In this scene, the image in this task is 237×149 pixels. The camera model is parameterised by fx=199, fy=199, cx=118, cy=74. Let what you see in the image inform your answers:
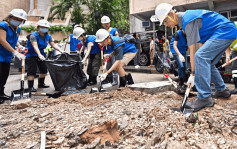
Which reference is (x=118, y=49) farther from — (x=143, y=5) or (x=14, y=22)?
(x=143, y=5)

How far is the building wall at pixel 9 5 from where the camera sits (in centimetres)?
2223

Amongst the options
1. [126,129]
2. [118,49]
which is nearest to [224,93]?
[126,129]

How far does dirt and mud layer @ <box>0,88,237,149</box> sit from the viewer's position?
5.90 feet

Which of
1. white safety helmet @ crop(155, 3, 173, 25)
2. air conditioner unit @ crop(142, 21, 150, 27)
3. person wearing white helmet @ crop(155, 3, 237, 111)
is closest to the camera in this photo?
person wearing white helmet @ crop(155, 3, 237, 111)

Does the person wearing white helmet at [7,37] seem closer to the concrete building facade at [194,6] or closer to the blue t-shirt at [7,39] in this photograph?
the blue t-shirt at [7,39]

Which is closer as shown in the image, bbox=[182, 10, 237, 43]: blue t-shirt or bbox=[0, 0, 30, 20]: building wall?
bbox=[182, 10, 237, 43]: blue t-shirt

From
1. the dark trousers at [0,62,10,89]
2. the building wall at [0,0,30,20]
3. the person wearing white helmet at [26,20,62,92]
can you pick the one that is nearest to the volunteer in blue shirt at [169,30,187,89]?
the person wearing white helmet at [26,20,62,92]

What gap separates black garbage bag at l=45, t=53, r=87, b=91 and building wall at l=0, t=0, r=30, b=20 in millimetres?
21742

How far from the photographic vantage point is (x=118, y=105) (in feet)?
9.87

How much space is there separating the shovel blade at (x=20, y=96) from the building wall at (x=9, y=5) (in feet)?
73.5

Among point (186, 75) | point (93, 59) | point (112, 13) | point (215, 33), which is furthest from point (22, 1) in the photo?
point (215, 33)

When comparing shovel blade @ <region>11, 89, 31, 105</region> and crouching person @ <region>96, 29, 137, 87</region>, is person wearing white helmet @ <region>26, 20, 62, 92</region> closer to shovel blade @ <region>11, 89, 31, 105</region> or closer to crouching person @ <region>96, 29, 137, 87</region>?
shovel blade @ <region>11, 89, 31, 105</region>

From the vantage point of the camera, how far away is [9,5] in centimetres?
2302

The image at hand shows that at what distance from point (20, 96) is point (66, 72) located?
1.26 metres
